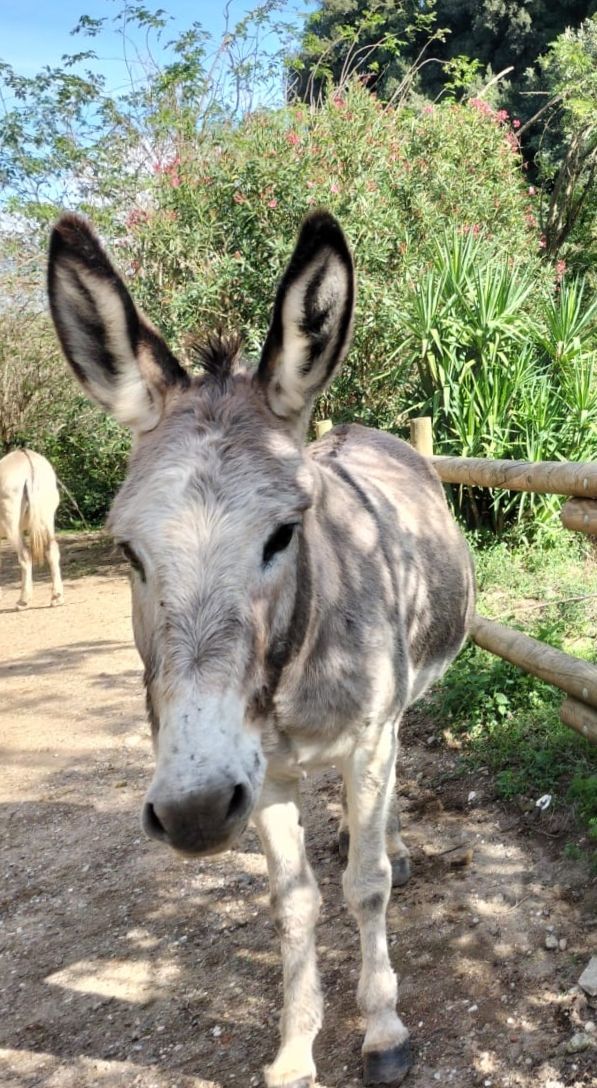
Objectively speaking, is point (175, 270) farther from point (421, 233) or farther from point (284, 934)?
point (284, 934)

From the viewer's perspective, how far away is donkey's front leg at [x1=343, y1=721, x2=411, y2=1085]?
236 centimetres

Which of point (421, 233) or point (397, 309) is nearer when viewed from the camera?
point (397, 309)

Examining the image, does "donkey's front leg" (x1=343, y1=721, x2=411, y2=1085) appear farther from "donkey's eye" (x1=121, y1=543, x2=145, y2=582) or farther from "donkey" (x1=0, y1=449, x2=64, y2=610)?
"donkey" (x1=0, y1=449, x2=64, y2=610)

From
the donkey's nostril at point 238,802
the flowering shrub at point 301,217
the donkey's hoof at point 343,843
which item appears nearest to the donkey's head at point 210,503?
the donkey's nostril at point 238,802

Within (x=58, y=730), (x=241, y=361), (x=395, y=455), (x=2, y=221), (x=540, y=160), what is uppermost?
(x=540, y=160)

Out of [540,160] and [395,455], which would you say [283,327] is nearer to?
[395,455]

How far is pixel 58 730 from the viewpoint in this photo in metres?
5.42

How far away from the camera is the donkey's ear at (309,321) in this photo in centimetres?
196

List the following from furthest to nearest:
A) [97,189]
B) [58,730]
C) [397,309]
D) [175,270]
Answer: [97,189]
[175,270]
[397,309]
[58,730]

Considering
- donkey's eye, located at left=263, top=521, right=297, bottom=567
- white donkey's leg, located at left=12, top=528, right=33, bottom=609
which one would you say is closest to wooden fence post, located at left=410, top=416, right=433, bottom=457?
donkey's eye, located at left=263, top=521, right=297, bottom=567

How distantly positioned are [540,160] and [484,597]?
12.8 m

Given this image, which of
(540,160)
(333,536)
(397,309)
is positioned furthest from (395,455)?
(540,160)

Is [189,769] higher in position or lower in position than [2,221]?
lower

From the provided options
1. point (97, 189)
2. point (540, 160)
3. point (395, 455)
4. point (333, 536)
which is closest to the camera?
point (333, 536)
